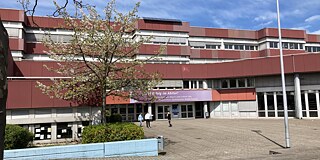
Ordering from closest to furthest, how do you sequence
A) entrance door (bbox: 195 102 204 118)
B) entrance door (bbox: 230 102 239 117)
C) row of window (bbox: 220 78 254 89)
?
row of window (bbox: 220 78 254 89), entrance door (bbox: 230 102 239 117), entrance door (bbox: 195 102 204 118)

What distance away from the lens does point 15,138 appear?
37.5 ft

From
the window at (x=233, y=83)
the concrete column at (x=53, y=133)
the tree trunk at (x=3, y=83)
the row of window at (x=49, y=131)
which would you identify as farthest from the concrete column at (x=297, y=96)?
the tree trunk at (x=3, y=83)

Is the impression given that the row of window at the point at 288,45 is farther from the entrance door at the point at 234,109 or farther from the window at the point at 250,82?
the entrance door at the point at 234,109

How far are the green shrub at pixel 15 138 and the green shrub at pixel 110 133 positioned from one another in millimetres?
2543

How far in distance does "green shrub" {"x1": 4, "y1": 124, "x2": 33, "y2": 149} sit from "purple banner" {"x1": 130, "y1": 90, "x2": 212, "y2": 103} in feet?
57.9

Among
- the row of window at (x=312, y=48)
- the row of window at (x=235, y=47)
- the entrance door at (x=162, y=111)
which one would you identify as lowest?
the entrance door at (x=162, y=111)

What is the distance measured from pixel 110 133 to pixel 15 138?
3910 millimetres

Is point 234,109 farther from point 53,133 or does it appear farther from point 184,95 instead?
point 53,133

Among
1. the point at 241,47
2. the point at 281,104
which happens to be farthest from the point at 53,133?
the point at 241,47

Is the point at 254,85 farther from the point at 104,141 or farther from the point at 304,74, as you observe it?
the point at 104,141

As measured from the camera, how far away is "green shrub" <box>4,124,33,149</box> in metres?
11.1

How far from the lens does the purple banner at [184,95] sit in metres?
29.1

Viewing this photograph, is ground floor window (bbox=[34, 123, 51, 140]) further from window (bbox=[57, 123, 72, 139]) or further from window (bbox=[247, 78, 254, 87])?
window (bbox=[247, 78, 254, 87])

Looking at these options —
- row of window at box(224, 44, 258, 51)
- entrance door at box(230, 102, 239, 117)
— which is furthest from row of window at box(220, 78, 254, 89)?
row of window at box(224, 44, 258, 51)
